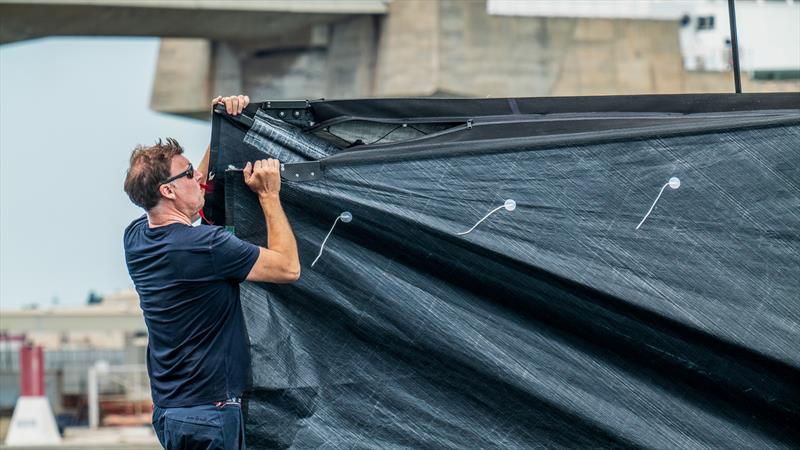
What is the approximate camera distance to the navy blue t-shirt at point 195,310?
489 centimetres

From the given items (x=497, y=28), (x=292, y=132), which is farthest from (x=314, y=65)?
(x=292, y=132)

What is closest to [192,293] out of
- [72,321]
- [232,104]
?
[232,104]

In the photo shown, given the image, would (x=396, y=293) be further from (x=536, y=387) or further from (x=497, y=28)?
(x=497, y=28)

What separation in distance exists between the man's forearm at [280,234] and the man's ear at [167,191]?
13.7 inches

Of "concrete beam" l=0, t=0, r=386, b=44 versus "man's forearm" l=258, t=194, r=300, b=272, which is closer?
"man's forearm" l=258, t=194, r=300, b=272

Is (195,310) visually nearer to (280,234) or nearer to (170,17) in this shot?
(280,234)

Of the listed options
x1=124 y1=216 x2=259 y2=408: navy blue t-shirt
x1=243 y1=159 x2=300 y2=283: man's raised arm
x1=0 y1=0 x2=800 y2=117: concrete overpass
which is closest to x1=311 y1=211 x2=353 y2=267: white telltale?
x1=243 y1=159 x2=300 y2=283: man's raised arm

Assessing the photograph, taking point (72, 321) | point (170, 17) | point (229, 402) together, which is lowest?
point (72, 321)

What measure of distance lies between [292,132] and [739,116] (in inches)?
70.8

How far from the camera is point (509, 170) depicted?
532 cm

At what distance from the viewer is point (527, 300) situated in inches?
207

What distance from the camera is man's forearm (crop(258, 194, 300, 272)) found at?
4.95 meters

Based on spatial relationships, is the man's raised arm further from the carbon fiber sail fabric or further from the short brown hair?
the short brown hair

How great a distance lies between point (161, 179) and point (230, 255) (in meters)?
0.38
